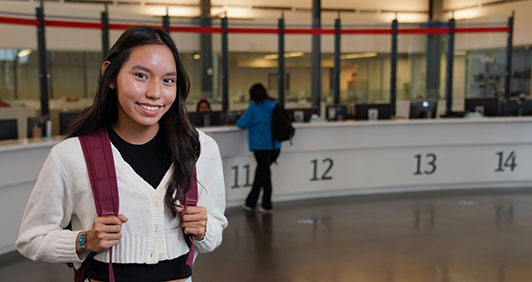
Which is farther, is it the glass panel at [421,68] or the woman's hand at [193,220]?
the glass panel at [421,68]

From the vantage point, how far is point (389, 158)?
22.9ft

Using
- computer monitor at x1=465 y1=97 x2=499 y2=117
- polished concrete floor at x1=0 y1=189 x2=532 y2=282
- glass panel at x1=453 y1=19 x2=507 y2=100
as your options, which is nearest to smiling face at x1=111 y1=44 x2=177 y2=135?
polished concrete floor at x1=0 y1=189 x2=532 y2=282

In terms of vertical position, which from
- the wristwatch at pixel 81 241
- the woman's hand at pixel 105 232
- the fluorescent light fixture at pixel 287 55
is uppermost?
the fluorescent light fixture at pixel 287 55

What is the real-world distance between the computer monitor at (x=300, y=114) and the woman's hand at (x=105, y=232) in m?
5.89

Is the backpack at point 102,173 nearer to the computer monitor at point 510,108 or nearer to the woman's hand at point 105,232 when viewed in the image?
the woman's hand at point 105,232

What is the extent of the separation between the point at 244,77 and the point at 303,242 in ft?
20.8

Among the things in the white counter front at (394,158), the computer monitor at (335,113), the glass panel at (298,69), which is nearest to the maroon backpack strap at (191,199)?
the white counter front at (394,158)

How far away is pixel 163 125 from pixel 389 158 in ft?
19.6

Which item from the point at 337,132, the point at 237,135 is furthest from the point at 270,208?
the point at 337,132

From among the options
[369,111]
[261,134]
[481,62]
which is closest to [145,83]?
[261,134]

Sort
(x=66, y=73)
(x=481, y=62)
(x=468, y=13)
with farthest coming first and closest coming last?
1. (x=468, y=13)
2. (x=481, y=62)
3. (x=66, y=73)

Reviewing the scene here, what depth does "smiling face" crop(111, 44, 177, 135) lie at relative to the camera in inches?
46.6

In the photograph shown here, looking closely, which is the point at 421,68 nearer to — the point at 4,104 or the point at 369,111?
the point at 369,111

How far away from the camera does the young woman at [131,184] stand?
45.6 inches
